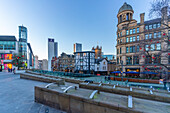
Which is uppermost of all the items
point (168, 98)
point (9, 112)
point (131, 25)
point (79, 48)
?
point (79, 48)

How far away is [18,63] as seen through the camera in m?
25.9

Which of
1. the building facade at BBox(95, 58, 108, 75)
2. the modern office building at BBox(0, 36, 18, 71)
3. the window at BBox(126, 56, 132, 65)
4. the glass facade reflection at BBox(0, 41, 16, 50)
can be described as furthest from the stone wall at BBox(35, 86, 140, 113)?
the glass facade reflection at BBox(0, 41, 16, 50)

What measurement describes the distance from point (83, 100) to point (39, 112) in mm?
2599

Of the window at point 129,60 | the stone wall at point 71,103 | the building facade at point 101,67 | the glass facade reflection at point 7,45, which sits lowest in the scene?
the building facade at point 101,67

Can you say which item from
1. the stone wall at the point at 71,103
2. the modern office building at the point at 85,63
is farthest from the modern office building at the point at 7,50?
the stone wall at the point at 71,103

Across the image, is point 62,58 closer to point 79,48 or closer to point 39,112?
point 39,112

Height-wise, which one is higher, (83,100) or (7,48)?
(7,48)

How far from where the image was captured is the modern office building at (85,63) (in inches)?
1406

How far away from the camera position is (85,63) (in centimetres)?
3616

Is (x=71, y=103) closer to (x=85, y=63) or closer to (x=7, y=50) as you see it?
(x=85, y=63)

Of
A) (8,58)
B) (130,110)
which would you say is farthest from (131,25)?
(8,58)

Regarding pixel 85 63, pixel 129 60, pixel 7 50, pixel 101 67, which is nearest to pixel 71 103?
pixel 129 60

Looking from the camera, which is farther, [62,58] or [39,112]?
[62,58]

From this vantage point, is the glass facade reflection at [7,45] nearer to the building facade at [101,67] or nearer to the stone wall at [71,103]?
the building facade at [101,67]
